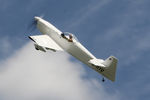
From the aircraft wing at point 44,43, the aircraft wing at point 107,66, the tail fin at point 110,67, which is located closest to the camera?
the tail fin at point 110,67

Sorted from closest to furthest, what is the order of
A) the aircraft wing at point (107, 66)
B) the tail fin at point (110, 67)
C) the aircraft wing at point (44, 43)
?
the tail fin at point (110, 67) < the aircraft wing at point (107, 66) < the aircraft wing at point (44, 43)

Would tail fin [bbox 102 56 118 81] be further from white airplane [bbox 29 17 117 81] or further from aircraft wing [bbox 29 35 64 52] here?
aircraft wing [bbox 29 35 64 52]

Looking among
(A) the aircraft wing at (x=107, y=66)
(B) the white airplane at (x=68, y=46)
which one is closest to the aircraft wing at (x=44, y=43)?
(B) the white airplane at (x=68, y=46)

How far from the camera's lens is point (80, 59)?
60250mm

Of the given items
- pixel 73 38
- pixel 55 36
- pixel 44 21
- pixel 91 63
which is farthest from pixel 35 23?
pixel 91 63

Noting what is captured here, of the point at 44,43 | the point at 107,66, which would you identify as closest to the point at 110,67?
the point at 107,66

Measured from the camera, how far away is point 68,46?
204 ft

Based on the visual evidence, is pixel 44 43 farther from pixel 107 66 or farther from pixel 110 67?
pixel 110 67

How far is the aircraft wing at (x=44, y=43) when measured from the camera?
6169cm

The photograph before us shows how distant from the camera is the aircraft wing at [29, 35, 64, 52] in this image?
202 ft

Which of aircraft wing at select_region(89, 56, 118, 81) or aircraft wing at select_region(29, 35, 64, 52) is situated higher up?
aircraft wing at select_region(29, 35, 64, 52)

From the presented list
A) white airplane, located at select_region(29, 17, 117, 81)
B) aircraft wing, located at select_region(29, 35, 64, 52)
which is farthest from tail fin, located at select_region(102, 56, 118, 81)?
aircraft wing, located at select_region(29, 35, 64, 52)

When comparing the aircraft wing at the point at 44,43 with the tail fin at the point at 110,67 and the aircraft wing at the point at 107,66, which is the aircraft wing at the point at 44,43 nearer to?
the aircraft wing at the point at 107,66

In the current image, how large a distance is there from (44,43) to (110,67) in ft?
35.2
